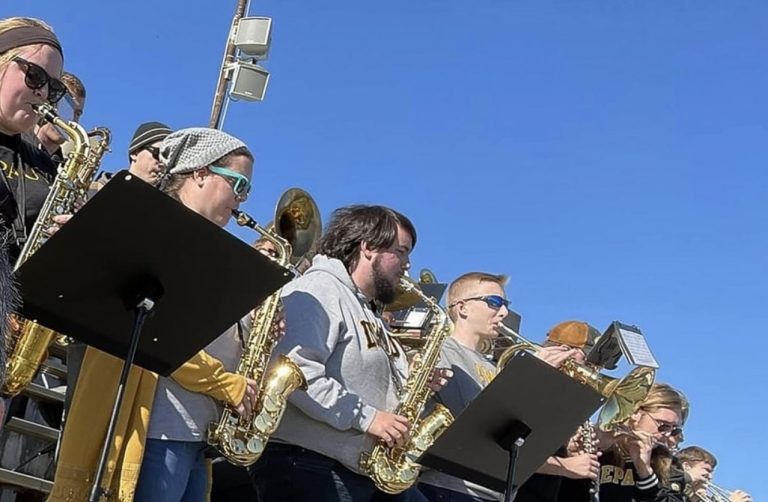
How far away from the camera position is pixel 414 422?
4.90 metres

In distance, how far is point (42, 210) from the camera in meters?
3.69

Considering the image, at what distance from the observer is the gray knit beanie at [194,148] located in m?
4.12

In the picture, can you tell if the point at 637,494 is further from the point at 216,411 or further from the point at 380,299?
the point at 216,411

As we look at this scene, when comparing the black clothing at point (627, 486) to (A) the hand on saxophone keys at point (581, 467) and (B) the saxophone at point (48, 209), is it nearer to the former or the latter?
(A) the hand on saxophone keys at point (581, 467)

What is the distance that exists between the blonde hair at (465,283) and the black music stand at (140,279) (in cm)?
306

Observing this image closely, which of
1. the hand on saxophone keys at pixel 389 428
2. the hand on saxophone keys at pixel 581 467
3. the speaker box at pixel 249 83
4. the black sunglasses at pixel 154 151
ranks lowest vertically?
the hand on saxophone keys at pixel 389 428

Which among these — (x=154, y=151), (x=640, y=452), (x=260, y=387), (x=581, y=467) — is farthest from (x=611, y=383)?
(x=154, y=151)

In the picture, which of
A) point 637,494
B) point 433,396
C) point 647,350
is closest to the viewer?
point 433,396

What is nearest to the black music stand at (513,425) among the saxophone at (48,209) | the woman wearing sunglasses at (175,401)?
the woman wearing sunglasses at (175,401)

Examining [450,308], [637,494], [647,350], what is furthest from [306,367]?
[637,494]

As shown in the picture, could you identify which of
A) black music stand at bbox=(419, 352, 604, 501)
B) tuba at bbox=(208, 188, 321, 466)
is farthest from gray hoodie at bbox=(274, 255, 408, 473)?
black music stand at bbox=(419, 352, 604, 501)

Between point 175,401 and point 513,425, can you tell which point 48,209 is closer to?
point 175,401

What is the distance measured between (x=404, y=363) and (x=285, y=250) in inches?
35.0

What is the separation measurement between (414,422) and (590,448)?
1.66 metres
